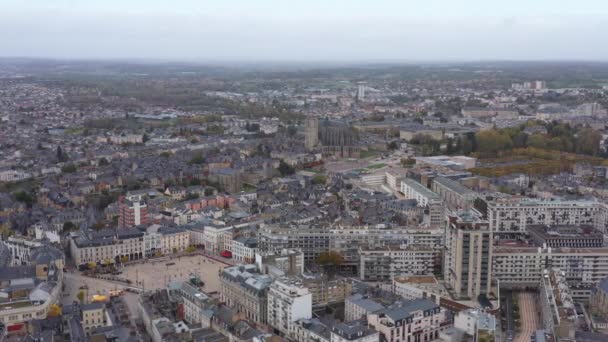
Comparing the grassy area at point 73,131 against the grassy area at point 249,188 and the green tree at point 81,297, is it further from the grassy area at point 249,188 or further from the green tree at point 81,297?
the green tree at point 81,297

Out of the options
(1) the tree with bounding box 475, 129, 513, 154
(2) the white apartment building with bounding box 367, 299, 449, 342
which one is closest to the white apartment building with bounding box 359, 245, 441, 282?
(2) the white apartment building with bounding box 367, 299, 449, 342

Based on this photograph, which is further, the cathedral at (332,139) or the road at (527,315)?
the cathedral at (332,139)

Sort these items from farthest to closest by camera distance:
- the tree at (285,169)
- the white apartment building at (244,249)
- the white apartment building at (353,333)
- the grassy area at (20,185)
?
the tree at (285,169) → the grassy area at (20,185) → the white apartment building at (244,249) → the white apartment building at (353,333)

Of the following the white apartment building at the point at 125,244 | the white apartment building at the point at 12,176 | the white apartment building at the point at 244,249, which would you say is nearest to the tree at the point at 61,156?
the white apartment building at the point at 12,176

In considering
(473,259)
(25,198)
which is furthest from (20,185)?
(473,259)

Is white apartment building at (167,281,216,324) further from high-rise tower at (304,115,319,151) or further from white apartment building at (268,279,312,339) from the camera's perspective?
high-rise tower at (304,115,319,151)

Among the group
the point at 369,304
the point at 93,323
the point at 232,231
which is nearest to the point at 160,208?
the point at 232,231

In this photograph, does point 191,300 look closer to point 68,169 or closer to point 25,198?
point 25,198

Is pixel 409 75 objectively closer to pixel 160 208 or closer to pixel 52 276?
pixel 160 208
